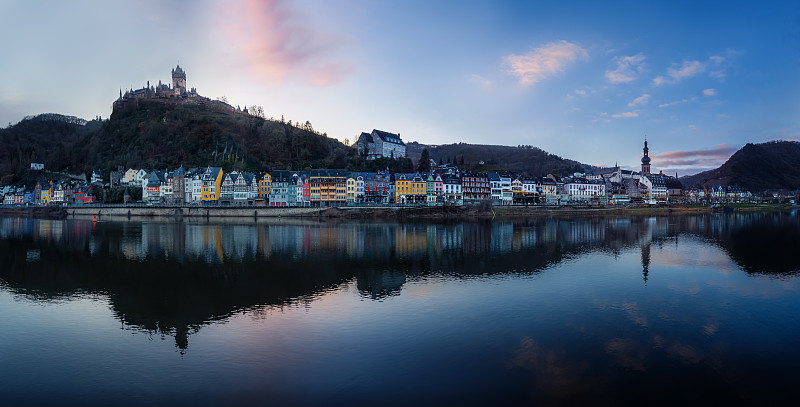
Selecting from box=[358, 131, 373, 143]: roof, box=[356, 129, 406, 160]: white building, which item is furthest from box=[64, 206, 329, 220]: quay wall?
box=[358, 131, 373, 143]: roof

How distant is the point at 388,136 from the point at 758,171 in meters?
139

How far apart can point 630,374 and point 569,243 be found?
76.4 feet

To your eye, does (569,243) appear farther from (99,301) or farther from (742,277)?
(99,301)

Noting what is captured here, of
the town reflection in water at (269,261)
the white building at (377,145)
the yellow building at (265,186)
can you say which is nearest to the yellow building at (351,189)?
the yellow building at (265,186)

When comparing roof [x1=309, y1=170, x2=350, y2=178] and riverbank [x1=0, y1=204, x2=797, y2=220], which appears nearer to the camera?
riverbank [x1=0, y1=204, x2=797, y2=220]

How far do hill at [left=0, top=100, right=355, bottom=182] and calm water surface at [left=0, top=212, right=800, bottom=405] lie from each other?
63925 millimetres

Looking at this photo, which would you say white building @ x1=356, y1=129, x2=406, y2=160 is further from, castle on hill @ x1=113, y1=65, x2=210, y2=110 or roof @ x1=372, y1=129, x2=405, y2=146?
castle on hill @ x1=113, y1=65, x2=210, y2=110


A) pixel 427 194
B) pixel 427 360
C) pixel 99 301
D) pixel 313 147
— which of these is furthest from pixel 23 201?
pixel 427 360

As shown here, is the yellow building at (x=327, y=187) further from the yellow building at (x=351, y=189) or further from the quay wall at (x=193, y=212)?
the quay wall at (x=193, y=212)

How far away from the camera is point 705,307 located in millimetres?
14883

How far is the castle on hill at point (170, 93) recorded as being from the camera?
122 meters

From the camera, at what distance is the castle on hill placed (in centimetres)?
12232

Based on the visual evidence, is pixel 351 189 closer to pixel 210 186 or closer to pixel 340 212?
pixel 340 212

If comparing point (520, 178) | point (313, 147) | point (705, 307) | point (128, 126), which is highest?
point (128, 126)
